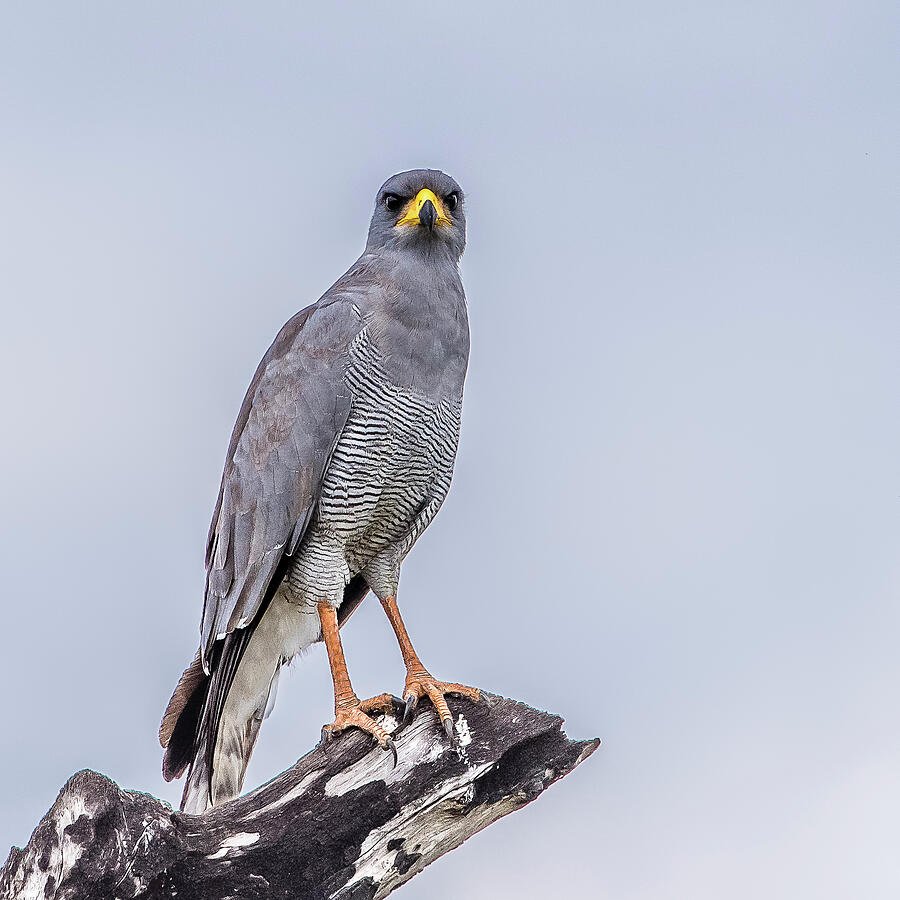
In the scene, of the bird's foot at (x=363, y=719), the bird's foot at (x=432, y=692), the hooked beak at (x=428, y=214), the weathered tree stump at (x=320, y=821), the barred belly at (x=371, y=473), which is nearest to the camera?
the weathered tree stump at (x=320, y=821)

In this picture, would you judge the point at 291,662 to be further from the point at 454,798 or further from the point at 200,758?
the point at 454,798

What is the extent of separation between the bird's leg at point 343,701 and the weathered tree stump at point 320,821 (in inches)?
1.9

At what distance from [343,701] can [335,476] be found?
3.08ft

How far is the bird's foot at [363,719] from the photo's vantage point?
4402 mm

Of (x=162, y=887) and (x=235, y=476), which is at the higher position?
(x=235, y=476)

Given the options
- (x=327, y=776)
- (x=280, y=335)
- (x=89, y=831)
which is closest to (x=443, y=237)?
(x=280, y=335)

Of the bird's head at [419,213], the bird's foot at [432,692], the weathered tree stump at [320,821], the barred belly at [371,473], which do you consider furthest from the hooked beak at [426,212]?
the weathered tree stump at [320,821]

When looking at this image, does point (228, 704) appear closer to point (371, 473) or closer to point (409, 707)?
point (409, 707)

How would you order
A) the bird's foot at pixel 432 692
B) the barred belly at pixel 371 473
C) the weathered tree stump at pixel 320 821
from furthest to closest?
the barred belly at pixel 371 473 → the bird's foot at pixel 432 692 → the weathered tree stump at pixel 320 821

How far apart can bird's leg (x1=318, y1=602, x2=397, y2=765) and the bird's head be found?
170 centimetres

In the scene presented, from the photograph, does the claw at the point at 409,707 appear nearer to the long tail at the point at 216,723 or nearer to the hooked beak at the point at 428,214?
the long tail at the point at 216,723

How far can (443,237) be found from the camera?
5180mm

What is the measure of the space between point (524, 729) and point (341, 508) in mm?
1206

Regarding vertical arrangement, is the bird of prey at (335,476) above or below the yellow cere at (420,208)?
below
